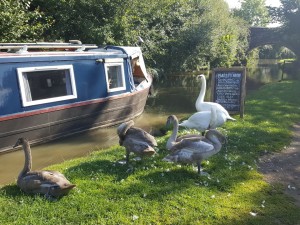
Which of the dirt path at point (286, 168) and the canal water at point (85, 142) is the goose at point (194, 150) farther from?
the canal water at point (85, 142)

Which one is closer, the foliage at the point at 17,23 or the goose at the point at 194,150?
the goose at the point at 194,150

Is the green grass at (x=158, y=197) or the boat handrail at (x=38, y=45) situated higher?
the boat handrail at (x=38, y=45)

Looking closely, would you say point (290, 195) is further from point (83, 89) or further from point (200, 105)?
point (83, 89)

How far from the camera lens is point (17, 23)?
1157 centimetres

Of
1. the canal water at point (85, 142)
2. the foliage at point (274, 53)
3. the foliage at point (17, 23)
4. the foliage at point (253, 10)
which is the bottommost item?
the foliage at point (274, 53)

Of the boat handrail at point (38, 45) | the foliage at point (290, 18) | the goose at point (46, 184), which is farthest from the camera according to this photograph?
the foliage at point (290, 18)

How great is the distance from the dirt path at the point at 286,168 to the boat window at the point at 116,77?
5411 mm

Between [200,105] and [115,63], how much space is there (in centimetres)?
380

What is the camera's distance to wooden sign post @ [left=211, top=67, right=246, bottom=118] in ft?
30.2

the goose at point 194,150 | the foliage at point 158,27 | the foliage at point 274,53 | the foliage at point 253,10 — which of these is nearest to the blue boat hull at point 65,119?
the goose at point 194,150

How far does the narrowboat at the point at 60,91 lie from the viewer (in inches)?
300

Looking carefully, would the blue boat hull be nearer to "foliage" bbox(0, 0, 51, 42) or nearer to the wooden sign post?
the wooden sign post

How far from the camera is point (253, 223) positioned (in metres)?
4.13

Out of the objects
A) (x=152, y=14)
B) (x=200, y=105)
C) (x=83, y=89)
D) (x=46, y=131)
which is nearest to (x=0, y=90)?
(x=46, y=131)
